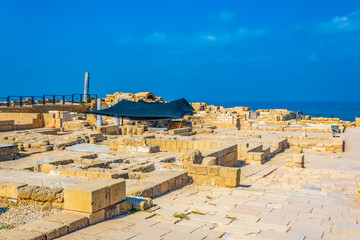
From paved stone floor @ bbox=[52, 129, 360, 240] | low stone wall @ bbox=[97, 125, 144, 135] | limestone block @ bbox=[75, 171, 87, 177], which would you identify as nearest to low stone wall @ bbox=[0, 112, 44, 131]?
low stone wall @ bbox=[97, 125, 144, 135]

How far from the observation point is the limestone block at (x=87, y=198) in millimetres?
4500

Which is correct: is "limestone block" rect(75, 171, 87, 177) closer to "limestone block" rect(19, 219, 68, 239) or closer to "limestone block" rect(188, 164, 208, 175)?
"limestone block" rect(188, 164, 208, 175)

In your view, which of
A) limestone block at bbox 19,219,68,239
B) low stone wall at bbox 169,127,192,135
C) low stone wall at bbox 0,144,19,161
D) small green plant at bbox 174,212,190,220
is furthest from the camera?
low stone wall at bbox 169,127,192,135

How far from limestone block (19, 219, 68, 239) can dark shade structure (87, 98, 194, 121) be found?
15.0m

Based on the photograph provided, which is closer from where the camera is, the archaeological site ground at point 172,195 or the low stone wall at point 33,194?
the archaeological site ground at point 172,195

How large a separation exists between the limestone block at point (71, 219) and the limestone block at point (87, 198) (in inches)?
4.5

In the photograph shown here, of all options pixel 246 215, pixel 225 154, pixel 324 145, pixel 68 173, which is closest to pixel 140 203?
pixel 246 215

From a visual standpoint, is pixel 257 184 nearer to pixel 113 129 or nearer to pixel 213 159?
pixel 213 159

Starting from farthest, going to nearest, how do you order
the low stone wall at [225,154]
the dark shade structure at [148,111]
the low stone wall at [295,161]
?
the dark shade structure at [148,111]
the low stone wall at [295,161]
the low stone wall at [225,154]

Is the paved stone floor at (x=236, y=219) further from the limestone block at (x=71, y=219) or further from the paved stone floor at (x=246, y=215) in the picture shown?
the limestone block at (x=71, y=219)

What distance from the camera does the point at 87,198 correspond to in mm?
4504

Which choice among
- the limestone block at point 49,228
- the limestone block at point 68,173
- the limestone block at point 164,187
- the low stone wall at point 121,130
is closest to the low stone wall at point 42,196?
the limestone block at point 49,228

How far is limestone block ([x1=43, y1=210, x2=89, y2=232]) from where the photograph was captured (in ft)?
13.9

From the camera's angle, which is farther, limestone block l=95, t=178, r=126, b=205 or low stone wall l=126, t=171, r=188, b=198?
low stone wall l=126, t=171, r=188, b=198
